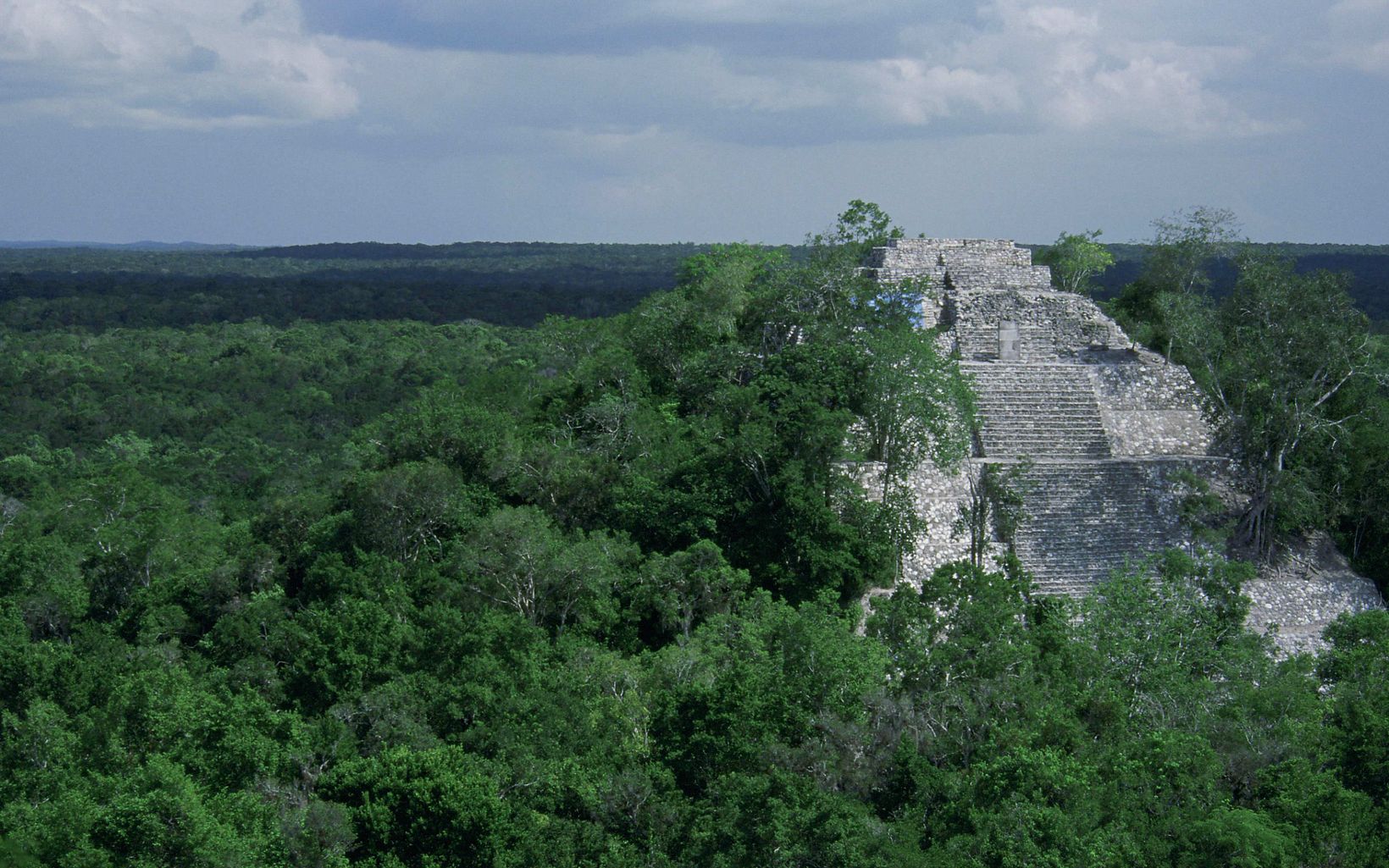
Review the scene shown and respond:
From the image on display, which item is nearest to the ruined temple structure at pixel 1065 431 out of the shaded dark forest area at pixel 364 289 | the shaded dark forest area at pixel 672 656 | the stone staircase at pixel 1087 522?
the stone staircase at pixel 1087 522

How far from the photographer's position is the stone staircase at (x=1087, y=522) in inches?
711

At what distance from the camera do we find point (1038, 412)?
20.2 metres

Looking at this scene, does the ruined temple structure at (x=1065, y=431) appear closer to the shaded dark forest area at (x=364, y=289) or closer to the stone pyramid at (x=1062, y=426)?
the stone pyramid at (x=1062, y=426)

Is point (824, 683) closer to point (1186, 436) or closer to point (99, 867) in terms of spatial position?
point (99, 867)

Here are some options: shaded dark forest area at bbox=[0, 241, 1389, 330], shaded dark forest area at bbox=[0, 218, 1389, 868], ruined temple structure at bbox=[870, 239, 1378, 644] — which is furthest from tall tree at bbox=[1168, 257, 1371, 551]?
shaded dark forest area at bbox=[0, 241, 1389, 330]

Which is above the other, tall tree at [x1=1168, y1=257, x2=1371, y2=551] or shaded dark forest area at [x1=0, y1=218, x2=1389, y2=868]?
tall tree at [x1=1168, y1=257, x2=1371, y2=551]

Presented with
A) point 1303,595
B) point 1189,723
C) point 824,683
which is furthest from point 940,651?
point 1303,595

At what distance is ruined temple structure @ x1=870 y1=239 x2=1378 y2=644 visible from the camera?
18281 millimetres

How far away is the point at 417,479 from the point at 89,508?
9.79m

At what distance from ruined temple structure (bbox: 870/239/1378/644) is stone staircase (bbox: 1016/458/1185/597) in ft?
0.05

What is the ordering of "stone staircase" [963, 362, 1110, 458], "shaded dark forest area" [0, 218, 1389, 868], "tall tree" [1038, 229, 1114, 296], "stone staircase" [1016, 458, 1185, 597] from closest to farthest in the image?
"shaded dark forest area" [0, 218, 1389, 868]
"stone staircase" [1016, 458, 1185, 597]
"stone staircase" [963, 362, 1110, 458]
"tall tree" [1038, 229, 1114, 296]

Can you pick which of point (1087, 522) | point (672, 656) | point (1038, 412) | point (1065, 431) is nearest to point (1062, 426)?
point (1065, 431)

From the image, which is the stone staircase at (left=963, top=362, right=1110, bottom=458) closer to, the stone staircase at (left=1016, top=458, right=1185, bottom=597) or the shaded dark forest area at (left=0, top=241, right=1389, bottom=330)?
the stone staircase at (left=1016, top=458, right=1185, bottom=597)

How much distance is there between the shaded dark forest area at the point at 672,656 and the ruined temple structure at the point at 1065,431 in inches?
Result: 25.8
